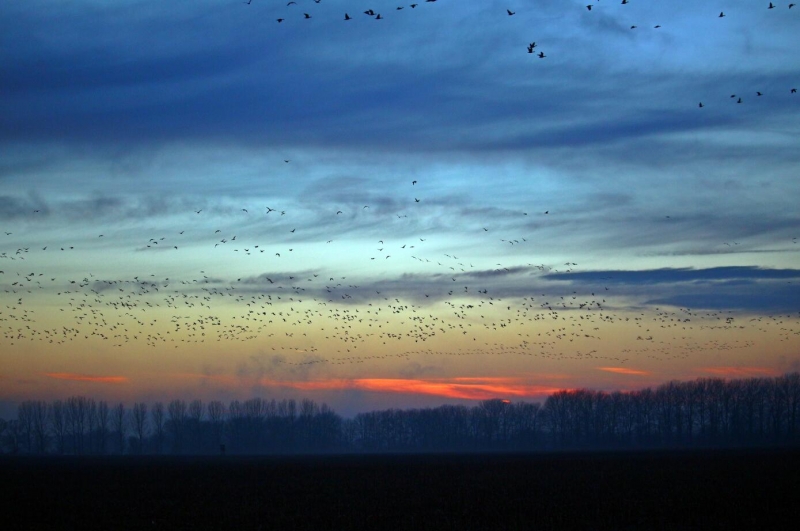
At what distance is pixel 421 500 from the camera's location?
1388 inches

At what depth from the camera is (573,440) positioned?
185875 mm

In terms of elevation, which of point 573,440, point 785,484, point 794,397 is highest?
point 785,484

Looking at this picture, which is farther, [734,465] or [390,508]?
[734,465]

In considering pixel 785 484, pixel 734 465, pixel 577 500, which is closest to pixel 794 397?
pixel 734 465

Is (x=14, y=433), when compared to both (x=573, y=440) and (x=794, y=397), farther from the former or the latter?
(x=794, y=397)

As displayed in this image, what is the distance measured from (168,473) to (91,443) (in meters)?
141

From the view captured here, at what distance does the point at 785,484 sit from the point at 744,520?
13.1 metres

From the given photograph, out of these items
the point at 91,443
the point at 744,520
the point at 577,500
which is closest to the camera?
the point at 744,520

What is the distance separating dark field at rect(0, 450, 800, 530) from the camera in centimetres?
2908

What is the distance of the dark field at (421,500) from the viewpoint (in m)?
29.1

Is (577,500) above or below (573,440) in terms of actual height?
above

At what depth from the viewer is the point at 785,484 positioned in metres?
39.8

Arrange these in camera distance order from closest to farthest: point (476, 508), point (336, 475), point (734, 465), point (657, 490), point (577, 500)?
1. point (476, 508)
2. point (577, 500)
3. point (657, 490)
4. point (336, 475)
5. point (734, 465)

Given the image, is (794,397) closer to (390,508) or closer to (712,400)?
A: (712,400)
